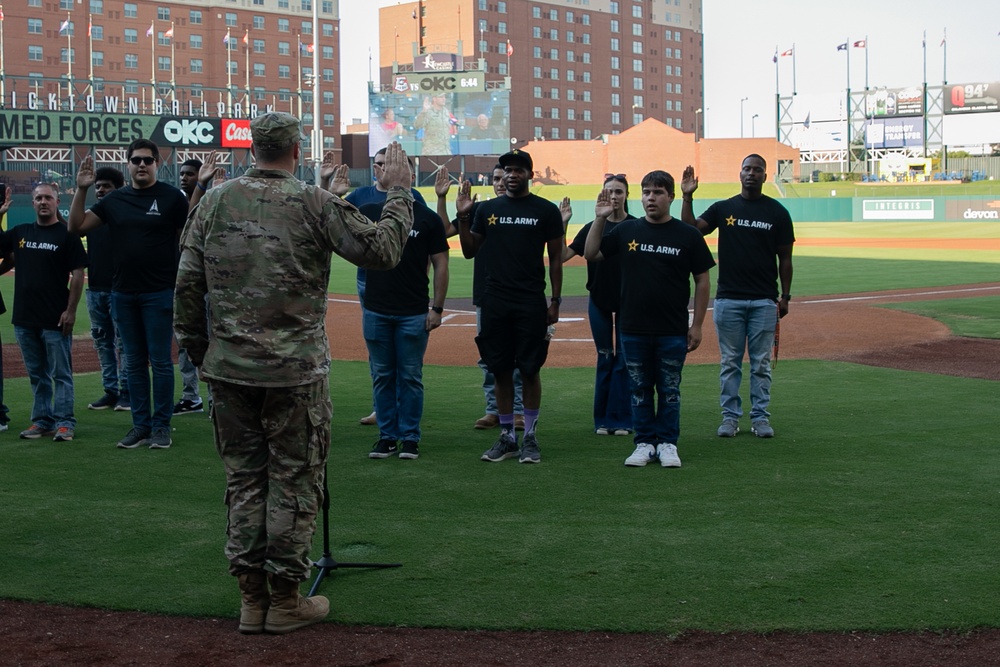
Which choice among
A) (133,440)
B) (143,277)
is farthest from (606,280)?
(133,440)

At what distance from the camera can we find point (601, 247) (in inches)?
310

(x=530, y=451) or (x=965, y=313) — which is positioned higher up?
(x=965, y=313)

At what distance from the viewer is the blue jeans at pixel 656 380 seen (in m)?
7.58

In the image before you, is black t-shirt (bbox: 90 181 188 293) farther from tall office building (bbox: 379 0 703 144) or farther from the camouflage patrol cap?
tall office building (bbox: 379 0 703 144)

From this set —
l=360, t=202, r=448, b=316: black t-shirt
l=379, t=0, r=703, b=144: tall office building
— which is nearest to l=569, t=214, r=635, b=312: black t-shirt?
l=360, t=202, r=448, b=316: black t-shirt

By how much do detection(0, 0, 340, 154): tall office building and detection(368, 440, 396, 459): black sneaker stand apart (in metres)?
72.2

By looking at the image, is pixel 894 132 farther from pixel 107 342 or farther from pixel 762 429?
pixel 107 342

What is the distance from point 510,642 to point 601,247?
12.9ft

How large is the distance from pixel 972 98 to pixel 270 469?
10068cm

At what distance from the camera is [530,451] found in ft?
25.4

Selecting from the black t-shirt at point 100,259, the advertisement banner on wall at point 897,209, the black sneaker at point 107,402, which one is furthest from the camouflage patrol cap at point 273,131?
the advertisement banner on wall at point 897,209

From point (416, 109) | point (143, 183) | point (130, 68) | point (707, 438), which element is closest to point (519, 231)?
point (707, 438)

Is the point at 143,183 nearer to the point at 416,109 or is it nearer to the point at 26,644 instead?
the point at 26,644

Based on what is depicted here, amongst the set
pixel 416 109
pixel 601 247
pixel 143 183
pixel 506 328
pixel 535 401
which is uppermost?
pixel 416 109
